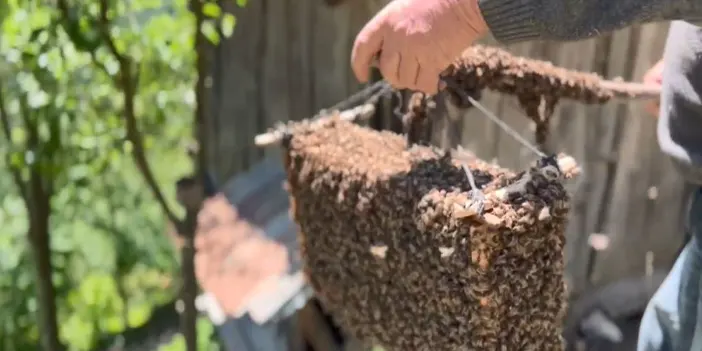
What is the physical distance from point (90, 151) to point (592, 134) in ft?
2.95

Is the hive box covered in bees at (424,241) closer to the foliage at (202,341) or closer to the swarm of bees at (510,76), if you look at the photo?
the swarm of bees at (510,76)

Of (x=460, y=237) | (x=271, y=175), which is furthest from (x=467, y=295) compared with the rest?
(x=271, y=175)

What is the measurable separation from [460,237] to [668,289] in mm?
389

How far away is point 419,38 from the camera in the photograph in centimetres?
77

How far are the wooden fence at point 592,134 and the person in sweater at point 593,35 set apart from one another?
25 centimetres

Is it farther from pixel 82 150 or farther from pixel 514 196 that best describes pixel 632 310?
pixel 82 150

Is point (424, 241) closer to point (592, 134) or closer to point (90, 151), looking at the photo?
point (592, 134)

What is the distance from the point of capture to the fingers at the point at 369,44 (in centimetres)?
81

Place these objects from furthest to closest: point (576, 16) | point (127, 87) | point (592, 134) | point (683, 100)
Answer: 1. point (592, 134)
2. point (127, 87)
3. point (683, 100)
4. point (576, 16)

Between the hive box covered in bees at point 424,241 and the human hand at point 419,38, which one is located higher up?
the human hand at point 419,38

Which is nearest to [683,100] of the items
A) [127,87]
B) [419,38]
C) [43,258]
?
[419,38]

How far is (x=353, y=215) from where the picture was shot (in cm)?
94

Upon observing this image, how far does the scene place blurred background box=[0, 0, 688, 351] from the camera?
127cm

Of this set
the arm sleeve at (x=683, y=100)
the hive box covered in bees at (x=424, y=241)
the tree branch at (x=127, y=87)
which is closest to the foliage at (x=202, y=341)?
the tree branch at (x=127, y=87)
